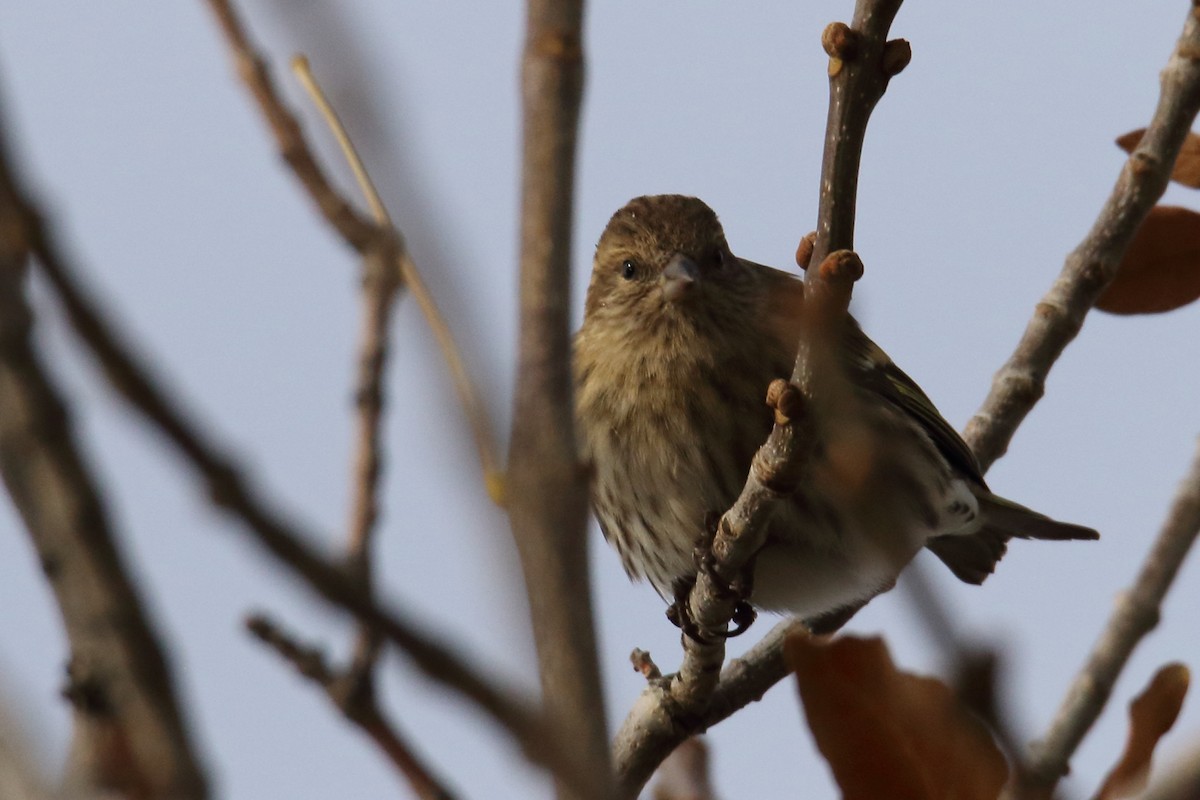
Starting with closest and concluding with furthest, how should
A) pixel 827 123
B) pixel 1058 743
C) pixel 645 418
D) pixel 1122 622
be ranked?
pixel 1058 743 < pixel 1122 622 < pixel 827 123 < pixel 645 418

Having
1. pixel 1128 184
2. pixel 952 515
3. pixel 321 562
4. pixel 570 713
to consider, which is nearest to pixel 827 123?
pixel 570 713

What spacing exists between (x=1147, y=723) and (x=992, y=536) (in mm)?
4687

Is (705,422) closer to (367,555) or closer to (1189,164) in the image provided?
(1189,164)

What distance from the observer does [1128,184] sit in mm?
4574

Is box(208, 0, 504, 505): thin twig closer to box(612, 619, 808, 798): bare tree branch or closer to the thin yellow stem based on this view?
the thin yellow stem

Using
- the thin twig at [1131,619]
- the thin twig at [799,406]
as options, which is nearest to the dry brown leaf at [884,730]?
the thin twig at [1131,619]

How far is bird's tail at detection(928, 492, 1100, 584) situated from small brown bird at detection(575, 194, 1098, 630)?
5.9 inches

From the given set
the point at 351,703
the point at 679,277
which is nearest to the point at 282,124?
the point at 351,703

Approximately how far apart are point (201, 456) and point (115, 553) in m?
0.15

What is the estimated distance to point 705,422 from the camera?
540cm

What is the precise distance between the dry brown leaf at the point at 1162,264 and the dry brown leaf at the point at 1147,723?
1.95 metres

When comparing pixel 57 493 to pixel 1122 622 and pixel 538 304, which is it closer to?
pixel 538 304

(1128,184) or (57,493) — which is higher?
(57,493)

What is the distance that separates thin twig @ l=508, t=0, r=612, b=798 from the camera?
1.33 metres
